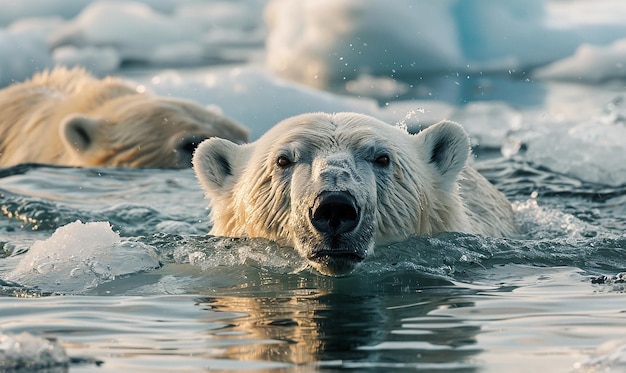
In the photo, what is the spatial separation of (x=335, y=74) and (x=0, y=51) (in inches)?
188

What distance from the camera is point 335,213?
4121 mm

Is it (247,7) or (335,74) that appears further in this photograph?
(247,7)

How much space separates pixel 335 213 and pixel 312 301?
402 mm

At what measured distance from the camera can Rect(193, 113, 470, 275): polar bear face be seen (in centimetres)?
424

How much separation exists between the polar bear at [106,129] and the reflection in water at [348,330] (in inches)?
147

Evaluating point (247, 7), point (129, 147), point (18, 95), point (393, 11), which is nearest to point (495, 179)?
point (129, 147)

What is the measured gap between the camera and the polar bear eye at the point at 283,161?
4785mm

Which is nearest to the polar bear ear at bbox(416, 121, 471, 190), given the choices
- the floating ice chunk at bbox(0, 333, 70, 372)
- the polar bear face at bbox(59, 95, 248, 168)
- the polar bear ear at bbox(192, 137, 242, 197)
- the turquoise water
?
the turquoise water

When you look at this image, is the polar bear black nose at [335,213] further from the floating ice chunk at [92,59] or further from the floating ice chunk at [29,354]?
the floating ice chunk at [92,59]

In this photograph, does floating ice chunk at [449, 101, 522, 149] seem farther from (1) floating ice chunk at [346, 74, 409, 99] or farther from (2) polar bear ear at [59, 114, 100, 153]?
(2) polar bear ear at [59, 114, 100, 153]

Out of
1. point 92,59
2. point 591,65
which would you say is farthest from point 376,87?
point 92,59

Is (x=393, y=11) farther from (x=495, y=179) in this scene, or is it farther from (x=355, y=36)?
(x=495, y=179)

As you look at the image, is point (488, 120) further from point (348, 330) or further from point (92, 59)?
point (348, 330)

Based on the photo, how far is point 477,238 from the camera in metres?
5.20
